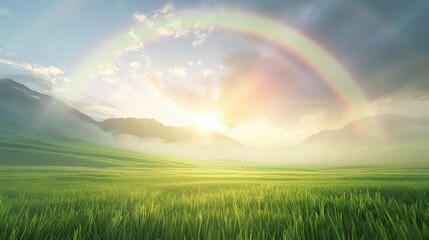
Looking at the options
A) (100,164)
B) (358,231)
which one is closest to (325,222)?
(358,231)

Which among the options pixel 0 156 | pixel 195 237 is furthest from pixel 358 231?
pixel 0 156

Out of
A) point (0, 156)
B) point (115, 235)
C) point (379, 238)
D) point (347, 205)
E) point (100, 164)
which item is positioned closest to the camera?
point (379, 238)

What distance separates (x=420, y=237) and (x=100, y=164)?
79720mm

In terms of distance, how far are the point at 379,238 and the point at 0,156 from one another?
10118 centimetres

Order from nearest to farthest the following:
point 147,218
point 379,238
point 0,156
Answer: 1. point 379,238
2. point 147,218
3. point 0,156

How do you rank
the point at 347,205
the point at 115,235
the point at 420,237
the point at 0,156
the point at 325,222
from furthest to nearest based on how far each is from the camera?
the point at 0,156 → the point at 347,205 → the point at 325,222 → the point at 115,235 → the point at 420,237

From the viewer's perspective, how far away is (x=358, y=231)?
2160mm

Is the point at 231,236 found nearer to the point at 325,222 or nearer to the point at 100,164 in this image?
the point at 325,222

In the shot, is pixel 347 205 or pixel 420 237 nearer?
pixel 420 237

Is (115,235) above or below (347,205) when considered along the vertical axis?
below

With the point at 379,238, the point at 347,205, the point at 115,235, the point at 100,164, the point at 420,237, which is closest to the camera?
the point at 420,237

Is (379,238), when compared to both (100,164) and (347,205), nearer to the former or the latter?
(347,205)

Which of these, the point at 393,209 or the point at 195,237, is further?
the point at 393,209

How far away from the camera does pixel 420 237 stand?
1.73 m
